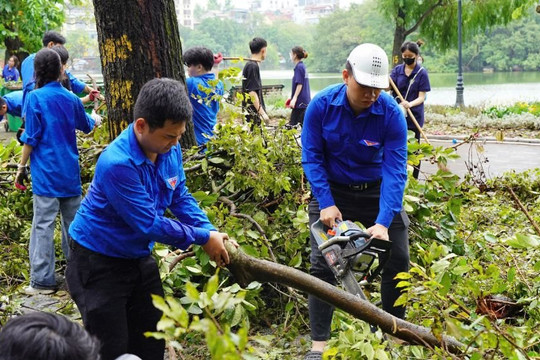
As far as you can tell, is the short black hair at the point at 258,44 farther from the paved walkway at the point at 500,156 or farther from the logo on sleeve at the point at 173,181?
the logo on sleeve at the point at 173,181

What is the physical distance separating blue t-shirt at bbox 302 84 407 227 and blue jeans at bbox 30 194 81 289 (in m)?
2.24

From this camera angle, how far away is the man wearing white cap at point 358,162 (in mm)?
3680

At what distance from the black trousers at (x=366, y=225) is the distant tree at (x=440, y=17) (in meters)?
16.8

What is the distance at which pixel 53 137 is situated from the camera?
5039 millimetres

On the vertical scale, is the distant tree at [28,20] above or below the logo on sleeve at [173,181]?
above

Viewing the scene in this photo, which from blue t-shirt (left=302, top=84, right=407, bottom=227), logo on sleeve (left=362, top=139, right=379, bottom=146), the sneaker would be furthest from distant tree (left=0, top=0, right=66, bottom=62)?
logo on sleeve (left=362, top=139, right=379, bottom=146)

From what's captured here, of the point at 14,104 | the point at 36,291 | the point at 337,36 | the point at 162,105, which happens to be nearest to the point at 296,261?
the point at 162,105

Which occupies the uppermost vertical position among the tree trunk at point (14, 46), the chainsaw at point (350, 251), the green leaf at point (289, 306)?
the tree trunk at point (14, 46)

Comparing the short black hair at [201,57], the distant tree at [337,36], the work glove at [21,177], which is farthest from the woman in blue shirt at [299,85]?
the distant tree at [337,36]

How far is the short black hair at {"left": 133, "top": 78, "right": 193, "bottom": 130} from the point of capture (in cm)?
285

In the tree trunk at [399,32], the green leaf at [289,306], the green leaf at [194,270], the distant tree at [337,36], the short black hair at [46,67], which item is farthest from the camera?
the distant tree at [337,36]

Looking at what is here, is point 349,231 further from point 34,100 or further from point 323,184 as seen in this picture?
point 34,100

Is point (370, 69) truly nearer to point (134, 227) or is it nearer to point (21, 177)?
point (134, 227)

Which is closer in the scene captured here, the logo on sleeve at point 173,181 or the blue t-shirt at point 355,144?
the logo on sleeve at point 173,181
